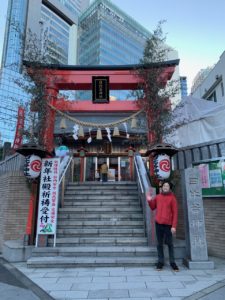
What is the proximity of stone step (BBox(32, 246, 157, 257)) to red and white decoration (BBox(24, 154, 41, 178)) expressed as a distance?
2.03 meters

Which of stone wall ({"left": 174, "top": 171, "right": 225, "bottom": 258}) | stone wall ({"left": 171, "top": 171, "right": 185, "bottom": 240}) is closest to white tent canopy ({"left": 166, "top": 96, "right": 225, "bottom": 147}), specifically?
stone wall ({"left": 171, "top": 171, "right": 185, "bottom": 240})

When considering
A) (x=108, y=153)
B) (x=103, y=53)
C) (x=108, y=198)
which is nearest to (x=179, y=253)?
(x=108, y=198)

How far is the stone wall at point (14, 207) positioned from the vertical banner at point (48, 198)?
4.12 ft

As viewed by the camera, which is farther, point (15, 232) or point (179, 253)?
point (15, 232)

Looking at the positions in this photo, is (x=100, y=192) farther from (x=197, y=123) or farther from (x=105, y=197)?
(x=197, y=123)

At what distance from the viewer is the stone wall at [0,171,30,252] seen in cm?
765

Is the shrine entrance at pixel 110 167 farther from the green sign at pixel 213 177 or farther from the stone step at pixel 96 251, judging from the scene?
the stone step at pixel 96 251

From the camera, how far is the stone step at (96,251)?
19.7 feet

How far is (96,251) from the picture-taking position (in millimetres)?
6051

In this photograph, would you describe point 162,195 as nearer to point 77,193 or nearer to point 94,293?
point 94,293

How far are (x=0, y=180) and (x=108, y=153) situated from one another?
29.4 feet

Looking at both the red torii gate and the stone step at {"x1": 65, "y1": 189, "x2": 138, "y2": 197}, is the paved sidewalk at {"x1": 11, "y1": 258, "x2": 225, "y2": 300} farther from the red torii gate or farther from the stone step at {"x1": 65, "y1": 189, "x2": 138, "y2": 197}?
the red torii gate

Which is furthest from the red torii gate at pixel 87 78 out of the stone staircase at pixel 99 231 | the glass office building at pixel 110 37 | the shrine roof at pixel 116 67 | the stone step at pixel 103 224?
the glass office building at pixel 110 37

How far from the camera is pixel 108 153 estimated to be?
17016mm
